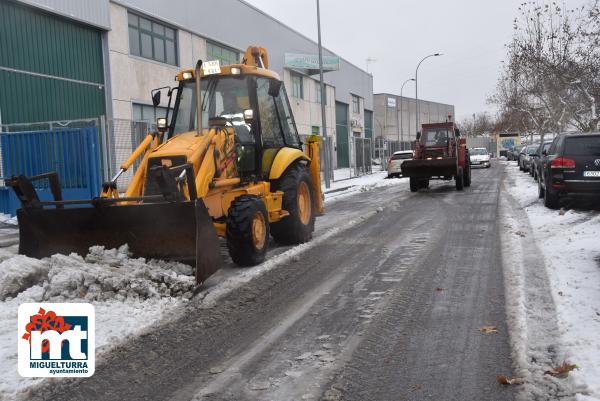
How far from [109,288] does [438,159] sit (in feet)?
47.8

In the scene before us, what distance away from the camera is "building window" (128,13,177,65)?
20.1 metres

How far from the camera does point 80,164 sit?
1252cm

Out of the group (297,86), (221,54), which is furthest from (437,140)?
(297,86)

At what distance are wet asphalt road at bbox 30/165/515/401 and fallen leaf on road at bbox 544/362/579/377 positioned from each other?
0.30 m

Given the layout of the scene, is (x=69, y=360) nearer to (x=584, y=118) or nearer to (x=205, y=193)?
(x=205, y=193)

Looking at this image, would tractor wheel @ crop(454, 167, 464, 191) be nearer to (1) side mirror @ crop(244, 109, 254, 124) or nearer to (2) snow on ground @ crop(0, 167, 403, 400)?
(1) side mirror @ crop(244, 109, 254, 124)

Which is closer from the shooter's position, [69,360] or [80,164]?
[69,360]

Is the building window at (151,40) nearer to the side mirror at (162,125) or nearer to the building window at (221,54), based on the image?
the building window at (221,54)

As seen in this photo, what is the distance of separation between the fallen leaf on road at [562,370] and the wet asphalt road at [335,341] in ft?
0.97

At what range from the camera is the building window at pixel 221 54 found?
2514 cm

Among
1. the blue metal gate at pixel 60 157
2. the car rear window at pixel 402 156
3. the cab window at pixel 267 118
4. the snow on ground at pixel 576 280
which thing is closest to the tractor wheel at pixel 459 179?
the snow on ground at pixel 576 280

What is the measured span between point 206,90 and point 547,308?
5.04 metres


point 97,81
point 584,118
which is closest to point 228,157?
point 97,81

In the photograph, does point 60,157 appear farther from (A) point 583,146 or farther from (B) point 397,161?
(B) point 397,161
